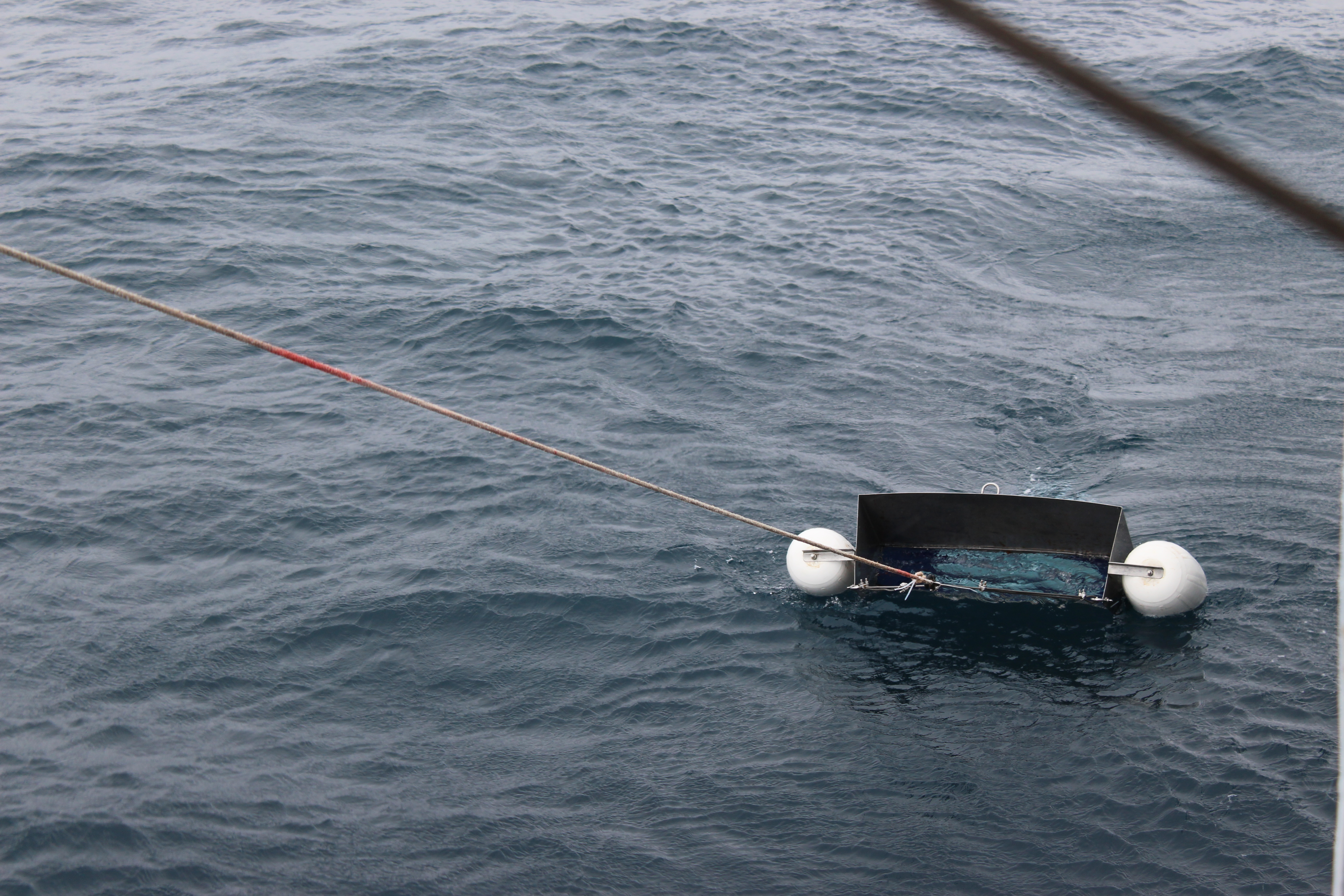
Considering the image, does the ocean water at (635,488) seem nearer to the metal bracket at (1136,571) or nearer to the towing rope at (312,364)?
the metal bracket at (1136,571)

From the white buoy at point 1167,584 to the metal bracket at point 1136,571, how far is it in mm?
20

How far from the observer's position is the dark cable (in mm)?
1659

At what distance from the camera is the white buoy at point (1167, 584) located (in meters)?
12.2

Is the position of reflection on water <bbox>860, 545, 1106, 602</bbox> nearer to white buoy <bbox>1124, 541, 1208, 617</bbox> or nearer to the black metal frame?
the black metal frame

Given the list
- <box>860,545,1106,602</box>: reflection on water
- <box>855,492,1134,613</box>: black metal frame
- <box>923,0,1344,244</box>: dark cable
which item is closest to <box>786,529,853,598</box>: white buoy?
<box>855,492,1134,613</box>: black metal frame

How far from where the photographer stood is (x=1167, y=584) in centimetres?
1220

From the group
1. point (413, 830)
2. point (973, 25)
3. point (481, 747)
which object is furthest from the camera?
point (481, 747)

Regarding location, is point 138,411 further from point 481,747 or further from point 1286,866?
point 1286,866

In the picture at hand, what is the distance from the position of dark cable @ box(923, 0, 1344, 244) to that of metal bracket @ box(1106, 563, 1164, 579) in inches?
449

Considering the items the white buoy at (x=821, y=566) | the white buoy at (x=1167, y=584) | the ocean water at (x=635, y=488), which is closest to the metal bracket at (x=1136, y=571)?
the white buoy at (x=1167, y=584)

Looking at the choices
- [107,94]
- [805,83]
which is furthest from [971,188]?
[107,94]

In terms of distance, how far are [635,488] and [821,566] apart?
3498mm

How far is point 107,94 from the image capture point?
99.7 ft

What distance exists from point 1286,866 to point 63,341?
18488mm
